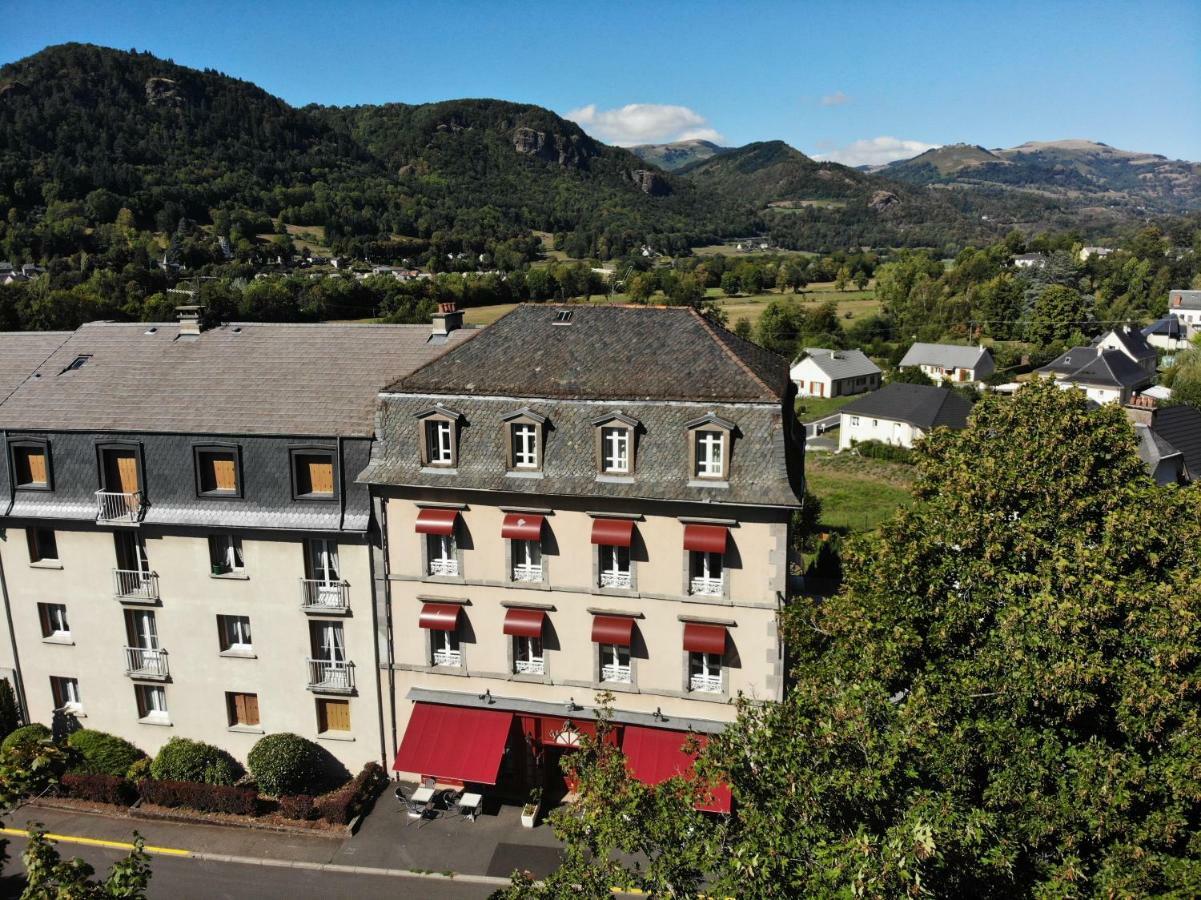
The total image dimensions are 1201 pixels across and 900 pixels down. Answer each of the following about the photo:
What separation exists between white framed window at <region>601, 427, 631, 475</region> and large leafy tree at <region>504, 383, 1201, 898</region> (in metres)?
7.64

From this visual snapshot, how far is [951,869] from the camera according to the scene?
14555 millimetres

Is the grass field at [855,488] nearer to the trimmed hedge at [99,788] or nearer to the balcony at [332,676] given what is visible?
the balcony at [332,676]

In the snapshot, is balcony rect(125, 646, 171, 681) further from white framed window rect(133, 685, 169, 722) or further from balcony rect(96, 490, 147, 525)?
balcony rect(96, 490, 147, 525)

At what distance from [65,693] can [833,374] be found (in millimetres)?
101817

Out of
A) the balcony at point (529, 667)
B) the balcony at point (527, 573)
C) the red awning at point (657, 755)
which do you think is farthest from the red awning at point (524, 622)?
the red awning at point (657, 755)

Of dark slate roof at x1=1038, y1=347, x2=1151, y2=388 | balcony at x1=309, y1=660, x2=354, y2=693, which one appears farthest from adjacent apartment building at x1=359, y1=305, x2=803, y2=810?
dark slate roof at x1=1038, y1=347, x2=1151, y2=388

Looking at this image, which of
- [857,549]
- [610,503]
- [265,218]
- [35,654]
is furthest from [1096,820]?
[265,218]

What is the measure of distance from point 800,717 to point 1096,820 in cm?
656

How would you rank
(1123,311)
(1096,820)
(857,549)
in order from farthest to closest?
(1123,311) → (857,549) → (1096,820)

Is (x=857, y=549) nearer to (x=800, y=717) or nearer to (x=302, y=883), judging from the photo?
(x=800, y=717)

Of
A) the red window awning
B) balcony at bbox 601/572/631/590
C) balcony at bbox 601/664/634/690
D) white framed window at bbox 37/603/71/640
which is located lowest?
balcony at bbox 601/664/634/690

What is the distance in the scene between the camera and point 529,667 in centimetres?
2817

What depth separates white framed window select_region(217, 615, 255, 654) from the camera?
29625 millimetres

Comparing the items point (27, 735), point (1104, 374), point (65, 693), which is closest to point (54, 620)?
point (65, 693)
